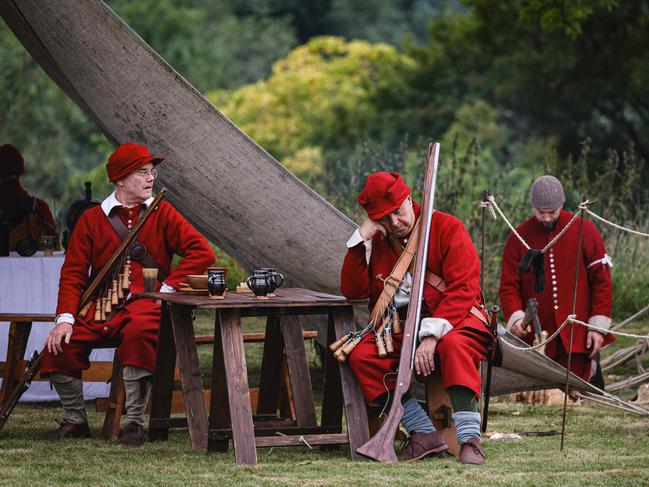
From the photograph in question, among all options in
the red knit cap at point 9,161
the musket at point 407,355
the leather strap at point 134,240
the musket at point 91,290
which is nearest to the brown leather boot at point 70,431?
the musket at point 91,290

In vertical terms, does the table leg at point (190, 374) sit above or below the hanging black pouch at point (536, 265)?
below

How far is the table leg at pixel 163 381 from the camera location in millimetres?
5387

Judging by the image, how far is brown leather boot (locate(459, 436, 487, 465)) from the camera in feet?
15.6

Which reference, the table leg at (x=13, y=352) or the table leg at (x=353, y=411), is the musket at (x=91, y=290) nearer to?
the table leg at (x=13, y=352)

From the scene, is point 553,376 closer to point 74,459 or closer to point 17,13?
point 74,459

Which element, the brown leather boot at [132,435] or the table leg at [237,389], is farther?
the brown leather boot at [132,435]

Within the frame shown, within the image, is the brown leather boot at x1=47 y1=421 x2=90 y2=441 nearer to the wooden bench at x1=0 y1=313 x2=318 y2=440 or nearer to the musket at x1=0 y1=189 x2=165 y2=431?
the wooden bench at x1=0 y1=313 x2=318 y2=440

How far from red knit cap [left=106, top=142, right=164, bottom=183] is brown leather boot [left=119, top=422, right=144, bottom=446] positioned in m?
1.05

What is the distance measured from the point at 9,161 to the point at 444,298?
131 inches

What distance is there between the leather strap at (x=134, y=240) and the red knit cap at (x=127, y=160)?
180 millimetres

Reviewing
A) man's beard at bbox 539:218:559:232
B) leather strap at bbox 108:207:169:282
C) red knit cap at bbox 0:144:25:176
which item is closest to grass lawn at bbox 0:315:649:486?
leather strap at bbox 108:207:169:282

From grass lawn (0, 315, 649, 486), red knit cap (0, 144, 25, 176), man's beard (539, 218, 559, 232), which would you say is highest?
red knit cap (0, 144, 25, 176)

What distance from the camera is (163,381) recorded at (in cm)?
546

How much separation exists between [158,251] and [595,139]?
1599 centimetres
